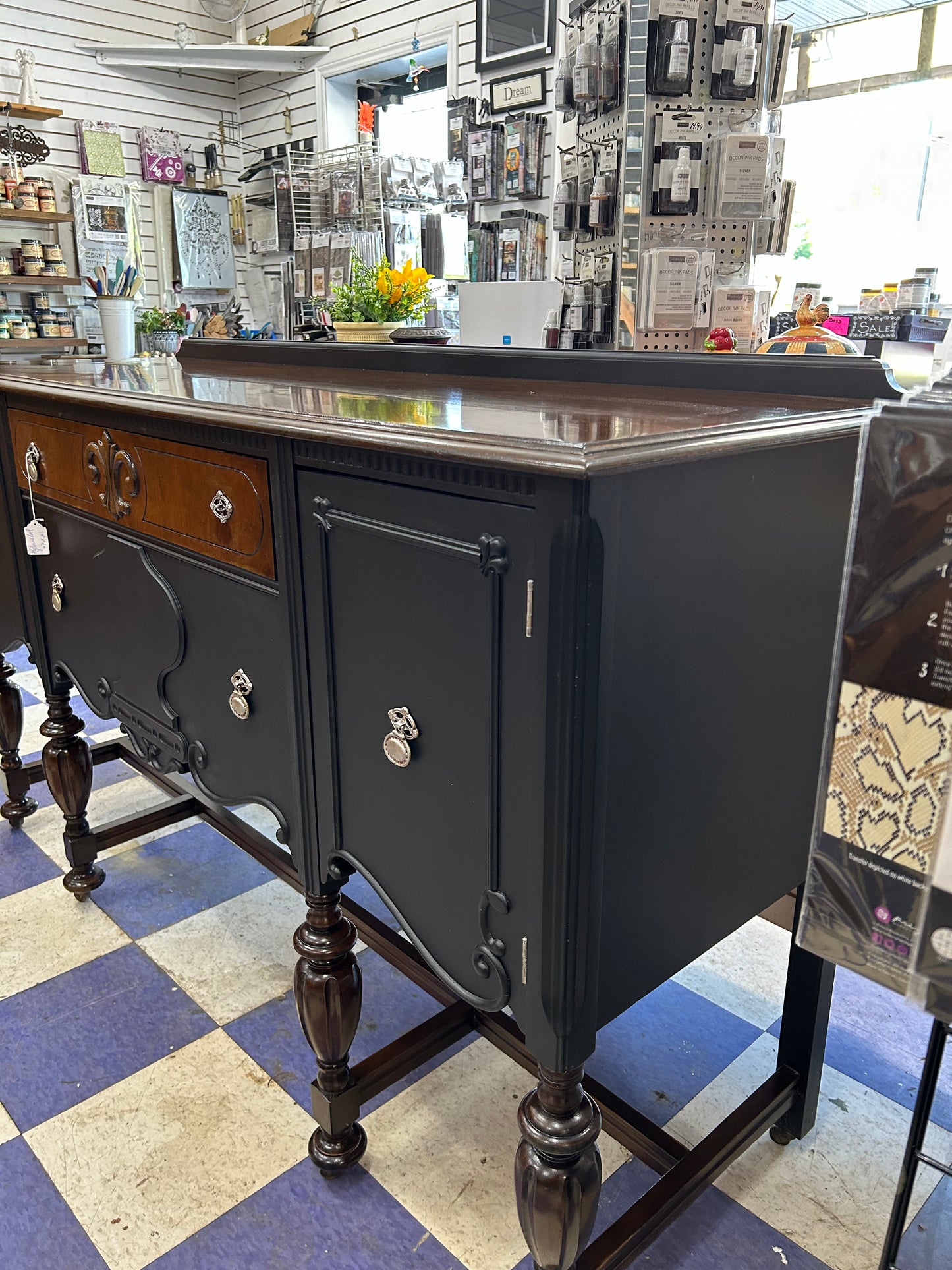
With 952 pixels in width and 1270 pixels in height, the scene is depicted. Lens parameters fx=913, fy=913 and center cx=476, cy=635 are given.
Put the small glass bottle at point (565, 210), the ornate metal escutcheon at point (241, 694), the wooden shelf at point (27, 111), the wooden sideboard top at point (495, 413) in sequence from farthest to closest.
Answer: the wooden shelf at point (27, 111)
the small glass bottle at point (565, 210)
the ornate metal escutcheon at point (241, 694)
the wooden sideboard top at point (495, 413)

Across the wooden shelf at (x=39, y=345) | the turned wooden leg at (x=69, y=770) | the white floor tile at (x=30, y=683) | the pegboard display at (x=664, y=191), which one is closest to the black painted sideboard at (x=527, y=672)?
the turned wooden leg at (x=69, y=770)

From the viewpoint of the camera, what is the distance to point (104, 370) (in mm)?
1956

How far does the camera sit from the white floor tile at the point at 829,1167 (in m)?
1.24

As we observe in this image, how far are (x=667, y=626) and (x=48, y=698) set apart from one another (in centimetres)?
156

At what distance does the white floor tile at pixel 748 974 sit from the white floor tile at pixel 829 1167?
0.15 m

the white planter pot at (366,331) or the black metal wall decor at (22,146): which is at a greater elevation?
the black metal wall decor at (22,146)

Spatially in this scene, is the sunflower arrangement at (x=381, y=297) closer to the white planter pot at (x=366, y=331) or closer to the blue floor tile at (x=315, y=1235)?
the white planter pot at (x=366, y=331)

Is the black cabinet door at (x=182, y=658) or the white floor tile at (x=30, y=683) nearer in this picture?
the black cabinet door at (x=182, y=658)

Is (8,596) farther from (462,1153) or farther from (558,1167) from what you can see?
(558,1167)

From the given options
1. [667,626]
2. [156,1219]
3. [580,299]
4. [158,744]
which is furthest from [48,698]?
[580,299]

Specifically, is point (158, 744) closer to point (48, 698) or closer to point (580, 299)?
point (48, 698)

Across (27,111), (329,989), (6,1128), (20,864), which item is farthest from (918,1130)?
(27,111)

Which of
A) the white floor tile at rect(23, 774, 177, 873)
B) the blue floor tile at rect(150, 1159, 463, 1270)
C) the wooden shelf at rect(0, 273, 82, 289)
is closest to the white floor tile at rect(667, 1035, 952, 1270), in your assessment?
the blue floor tile at rect(150, 1159, 463, 1270)

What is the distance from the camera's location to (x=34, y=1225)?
126cm
